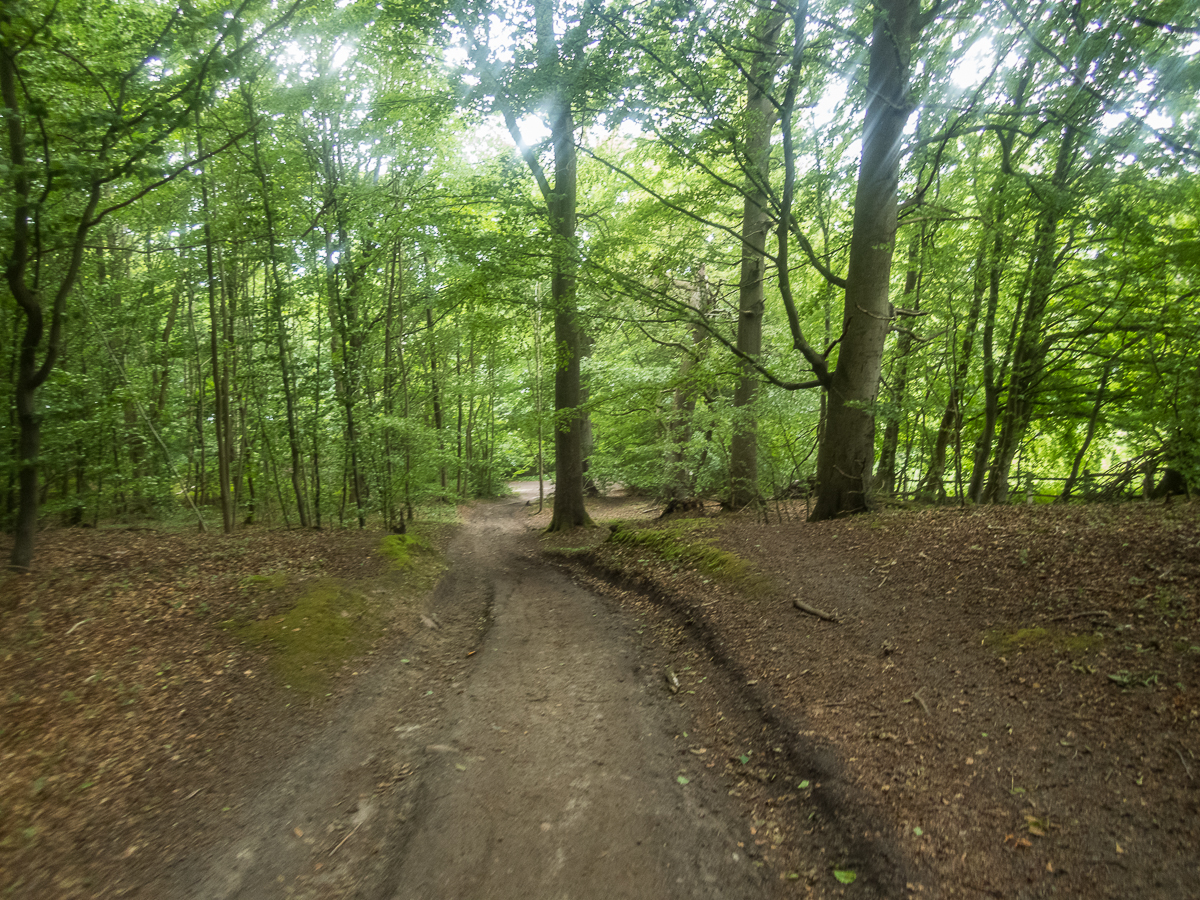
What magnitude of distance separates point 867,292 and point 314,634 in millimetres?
8187

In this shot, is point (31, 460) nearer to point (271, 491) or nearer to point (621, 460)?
point (271, 491)

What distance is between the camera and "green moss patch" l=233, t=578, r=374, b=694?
5754 mm

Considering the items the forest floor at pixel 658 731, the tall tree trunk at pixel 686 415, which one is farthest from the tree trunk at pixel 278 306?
the tall tree trunk at pixel 686 415

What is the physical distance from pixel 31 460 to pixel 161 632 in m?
2.55

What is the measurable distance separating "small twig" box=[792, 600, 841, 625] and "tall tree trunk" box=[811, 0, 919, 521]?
301 cm

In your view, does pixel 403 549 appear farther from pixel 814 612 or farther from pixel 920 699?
pixel 920 699

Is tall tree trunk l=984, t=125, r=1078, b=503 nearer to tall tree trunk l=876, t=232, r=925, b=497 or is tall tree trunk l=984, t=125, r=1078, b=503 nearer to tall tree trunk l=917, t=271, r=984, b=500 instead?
tall tree trunk l=917, t=271, r=984, b=500

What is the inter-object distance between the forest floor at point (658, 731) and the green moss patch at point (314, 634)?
39 millimetres

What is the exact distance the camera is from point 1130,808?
2889 mm

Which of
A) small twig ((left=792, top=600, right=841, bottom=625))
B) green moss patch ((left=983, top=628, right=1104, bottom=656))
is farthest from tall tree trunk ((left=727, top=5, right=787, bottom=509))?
green moss patch ((left=983, top=628, right=1104, bottom=656))

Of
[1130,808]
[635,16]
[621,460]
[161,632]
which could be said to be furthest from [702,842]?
[621,460]

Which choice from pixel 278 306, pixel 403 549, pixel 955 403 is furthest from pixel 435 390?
pixel 955 403

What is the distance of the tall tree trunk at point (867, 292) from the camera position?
7695mm

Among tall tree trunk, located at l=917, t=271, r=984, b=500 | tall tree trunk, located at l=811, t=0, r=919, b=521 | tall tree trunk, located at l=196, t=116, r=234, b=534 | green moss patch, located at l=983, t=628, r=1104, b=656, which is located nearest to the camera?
green moss patch, located at l=983, t=628, r=1104, b=656
